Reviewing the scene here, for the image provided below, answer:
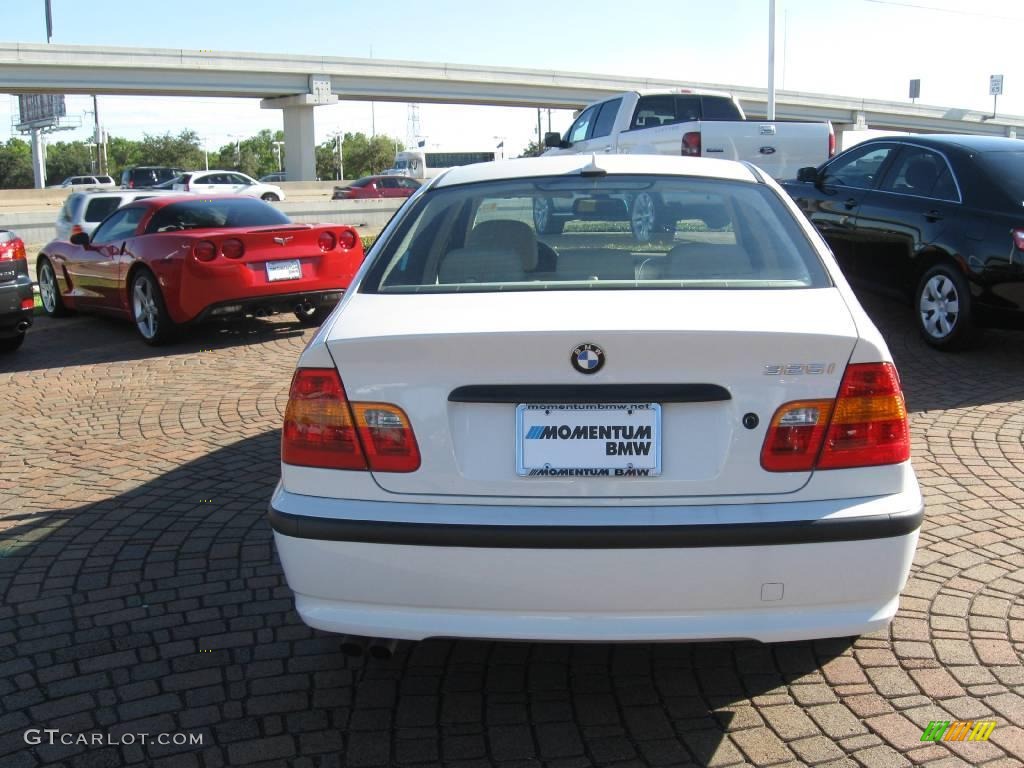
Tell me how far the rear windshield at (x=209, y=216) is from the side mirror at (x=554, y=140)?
6.62 metres

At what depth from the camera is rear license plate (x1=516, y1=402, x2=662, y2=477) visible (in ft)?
8.81

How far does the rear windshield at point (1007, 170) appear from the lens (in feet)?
24.9

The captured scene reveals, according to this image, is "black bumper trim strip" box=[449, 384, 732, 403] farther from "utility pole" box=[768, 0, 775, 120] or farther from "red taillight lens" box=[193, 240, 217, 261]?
"utility pole" box=[768, 0, 775, 120]

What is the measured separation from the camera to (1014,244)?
23.7 feet

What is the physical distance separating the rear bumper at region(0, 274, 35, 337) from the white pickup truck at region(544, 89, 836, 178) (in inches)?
265

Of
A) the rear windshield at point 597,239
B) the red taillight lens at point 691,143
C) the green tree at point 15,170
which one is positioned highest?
the red taillight lens at point 691,143

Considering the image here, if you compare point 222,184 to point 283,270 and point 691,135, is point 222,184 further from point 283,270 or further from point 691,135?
point 283,270

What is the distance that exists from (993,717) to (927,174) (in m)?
6.31

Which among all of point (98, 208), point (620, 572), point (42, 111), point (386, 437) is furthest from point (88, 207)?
point (42, 111)

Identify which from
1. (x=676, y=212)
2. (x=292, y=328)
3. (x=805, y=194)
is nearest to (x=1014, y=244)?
(x=805, y=194)

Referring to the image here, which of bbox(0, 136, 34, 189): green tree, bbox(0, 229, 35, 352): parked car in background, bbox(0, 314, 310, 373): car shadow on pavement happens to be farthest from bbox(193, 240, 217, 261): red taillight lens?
bbox(0, 136, 34, 189): green tree

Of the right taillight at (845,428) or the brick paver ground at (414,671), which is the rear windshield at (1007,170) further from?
the right taillight at (845,428)

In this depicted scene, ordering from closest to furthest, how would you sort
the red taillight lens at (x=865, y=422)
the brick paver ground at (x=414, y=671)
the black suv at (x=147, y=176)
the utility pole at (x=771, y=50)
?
1. the red taillight lens at (x=865, y=422)
2. the brick paver ground at (x=414, y=671)
3. the utility pole at (x=771, y=50)
4. the black suv at (x=147, y=176)

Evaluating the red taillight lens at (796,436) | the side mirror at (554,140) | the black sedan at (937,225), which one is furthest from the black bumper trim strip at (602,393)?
the side mirror at (554,140)
